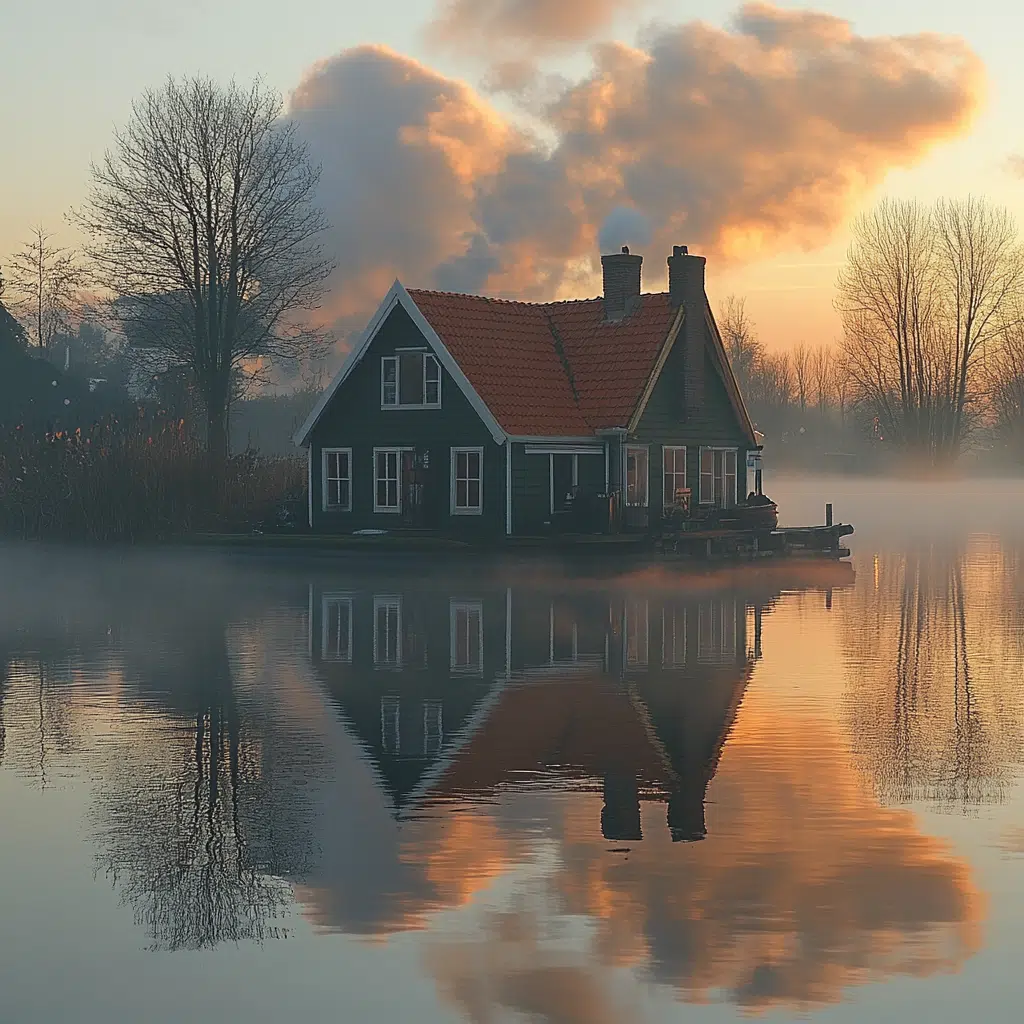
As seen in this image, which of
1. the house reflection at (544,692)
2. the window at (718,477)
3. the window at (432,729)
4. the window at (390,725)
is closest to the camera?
the house reflection at (544,692)

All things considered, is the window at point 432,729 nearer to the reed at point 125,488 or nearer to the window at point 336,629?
the window at point 336,629

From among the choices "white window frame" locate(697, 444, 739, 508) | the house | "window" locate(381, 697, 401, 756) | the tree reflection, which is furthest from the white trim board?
"window" locate(381, 697, 401, 756)

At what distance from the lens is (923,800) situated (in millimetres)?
12547

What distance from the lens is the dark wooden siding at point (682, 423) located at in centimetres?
5153

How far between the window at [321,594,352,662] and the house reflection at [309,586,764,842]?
0.12 ft

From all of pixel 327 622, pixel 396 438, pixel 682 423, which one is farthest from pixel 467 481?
pixel 327 622

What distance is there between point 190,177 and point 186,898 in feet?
196

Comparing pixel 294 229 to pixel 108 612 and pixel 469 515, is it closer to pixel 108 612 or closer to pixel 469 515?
pixel 469 515

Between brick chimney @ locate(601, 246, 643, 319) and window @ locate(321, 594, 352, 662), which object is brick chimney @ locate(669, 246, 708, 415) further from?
window @ locate(321, 594, 352, 662)

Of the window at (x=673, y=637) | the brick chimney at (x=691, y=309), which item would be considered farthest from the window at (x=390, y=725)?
the brick chimney at (x=691, y=309)

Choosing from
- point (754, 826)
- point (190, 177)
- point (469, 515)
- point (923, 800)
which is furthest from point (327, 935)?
point (190, 177)

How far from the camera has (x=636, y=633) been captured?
26.2 metres

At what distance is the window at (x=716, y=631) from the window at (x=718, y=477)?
2127 centimetres

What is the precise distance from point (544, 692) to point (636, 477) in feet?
106
